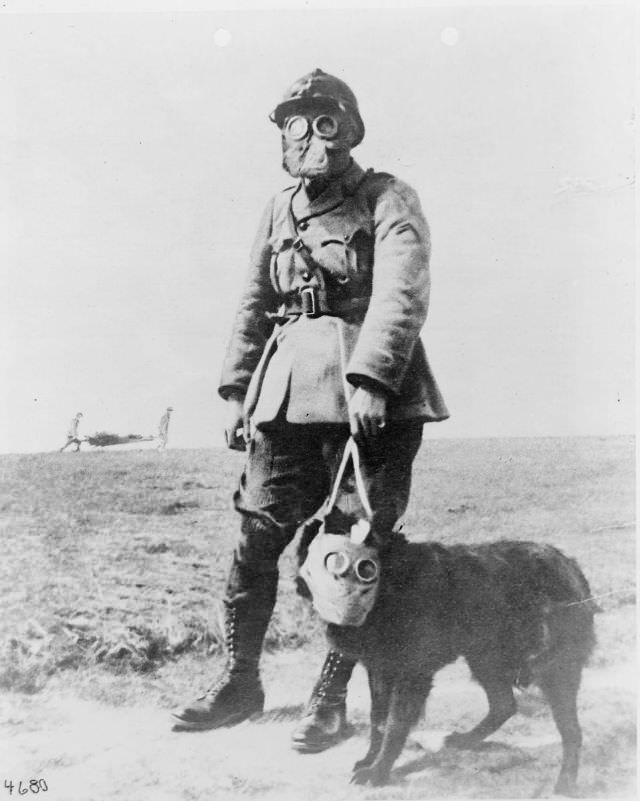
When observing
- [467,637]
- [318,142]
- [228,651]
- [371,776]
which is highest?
[318,142]

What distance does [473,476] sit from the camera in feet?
14.5

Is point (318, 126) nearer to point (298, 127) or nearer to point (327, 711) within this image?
point (298, 127)

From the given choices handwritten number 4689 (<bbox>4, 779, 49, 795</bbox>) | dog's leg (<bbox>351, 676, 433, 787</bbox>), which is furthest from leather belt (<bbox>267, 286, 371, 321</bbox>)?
handwritten number 4689 (<bbox>4, 779, 49, 795</bbox>)

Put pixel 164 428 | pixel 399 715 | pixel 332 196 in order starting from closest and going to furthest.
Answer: pixel 399 715
pixel 332 196
pixel 164 428

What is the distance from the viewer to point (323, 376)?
13.3ft

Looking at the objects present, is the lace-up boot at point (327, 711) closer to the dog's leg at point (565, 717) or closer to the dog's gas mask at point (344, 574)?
the dog's gas mask at point (344, 574)

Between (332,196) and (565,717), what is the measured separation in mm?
2489

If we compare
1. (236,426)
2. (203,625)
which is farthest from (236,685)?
(236,426)

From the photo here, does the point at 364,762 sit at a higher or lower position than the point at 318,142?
lower

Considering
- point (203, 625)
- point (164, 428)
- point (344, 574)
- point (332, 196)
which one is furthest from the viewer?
point (164, 428)

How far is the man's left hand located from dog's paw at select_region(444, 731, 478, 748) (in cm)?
135

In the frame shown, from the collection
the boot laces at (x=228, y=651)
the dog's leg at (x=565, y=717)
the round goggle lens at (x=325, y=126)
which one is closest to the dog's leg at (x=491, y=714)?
the dog's leg at (x=565, y=717)

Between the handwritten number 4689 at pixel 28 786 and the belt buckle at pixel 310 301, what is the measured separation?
2.40 meters

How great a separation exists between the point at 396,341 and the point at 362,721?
1.66 meters
